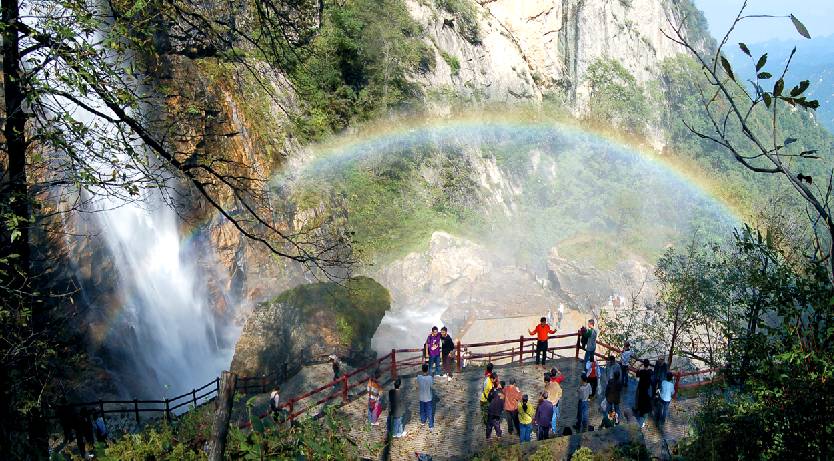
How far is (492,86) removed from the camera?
4625cm

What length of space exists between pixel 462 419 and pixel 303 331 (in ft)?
31.5

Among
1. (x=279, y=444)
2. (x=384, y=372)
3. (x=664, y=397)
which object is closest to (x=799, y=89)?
(x=279, y=444)

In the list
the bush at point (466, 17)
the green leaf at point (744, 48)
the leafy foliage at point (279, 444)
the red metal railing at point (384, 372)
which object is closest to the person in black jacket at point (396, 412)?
the red metal railing at point (384, 372)

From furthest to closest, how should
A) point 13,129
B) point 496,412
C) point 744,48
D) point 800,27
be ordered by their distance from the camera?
1. point 496,412
2. point 13,129
3. point 744,48
4. point 800,27

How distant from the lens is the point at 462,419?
35.8 feet

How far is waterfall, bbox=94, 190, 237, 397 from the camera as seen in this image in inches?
755

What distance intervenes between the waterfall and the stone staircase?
1017 cm

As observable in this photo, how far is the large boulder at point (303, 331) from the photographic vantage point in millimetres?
18719

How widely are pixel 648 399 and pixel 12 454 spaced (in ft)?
29.5

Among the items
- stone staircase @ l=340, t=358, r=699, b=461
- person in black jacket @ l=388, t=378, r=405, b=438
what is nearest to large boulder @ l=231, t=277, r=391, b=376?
stone staircase @ l=340, t=358, r=699, b=461

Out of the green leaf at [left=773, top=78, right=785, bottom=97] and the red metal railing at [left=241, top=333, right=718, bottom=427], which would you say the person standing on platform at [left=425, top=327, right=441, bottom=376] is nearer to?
the red metal railing at [left=241, top=333, right=718, bottom=427]

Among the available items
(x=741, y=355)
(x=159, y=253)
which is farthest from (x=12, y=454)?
(x=159, y=253)

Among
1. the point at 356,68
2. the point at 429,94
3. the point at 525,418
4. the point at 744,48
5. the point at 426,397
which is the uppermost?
the point at 429,94

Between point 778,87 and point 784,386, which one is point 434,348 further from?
point 778,87
